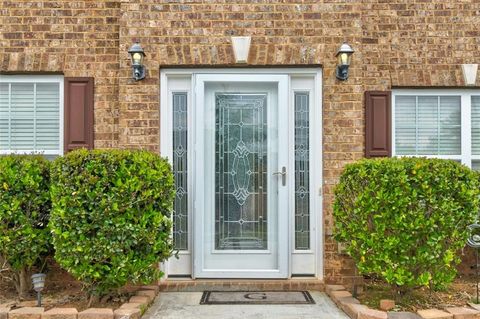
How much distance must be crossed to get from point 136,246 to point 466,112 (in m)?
4.14

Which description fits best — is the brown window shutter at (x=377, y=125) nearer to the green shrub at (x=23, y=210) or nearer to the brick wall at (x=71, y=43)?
the brick wall at (x=71, y=43)

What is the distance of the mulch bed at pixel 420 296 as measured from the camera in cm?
491

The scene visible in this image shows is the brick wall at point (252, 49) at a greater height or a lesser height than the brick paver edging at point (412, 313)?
greater

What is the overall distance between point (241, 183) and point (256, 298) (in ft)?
4.14

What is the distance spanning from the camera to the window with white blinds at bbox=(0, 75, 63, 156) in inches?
241

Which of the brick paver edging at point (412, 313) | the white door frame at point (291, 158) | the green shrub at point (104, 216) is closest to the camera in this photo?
the brick paver edging at point (412, 313)

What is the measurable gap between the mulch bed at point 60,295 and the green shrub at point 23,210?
343 millimetres

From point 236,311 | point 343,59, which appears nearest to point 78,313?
point 236,311

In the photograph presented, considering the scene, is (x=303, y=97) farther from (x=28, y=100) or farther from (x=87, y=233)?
(x=28, y=100)

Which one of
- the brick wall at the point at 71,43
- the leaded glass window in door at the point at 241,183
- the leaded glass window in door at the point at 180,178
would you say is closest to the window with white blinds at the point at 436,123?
the leaded glass window in door at the point at 241,183

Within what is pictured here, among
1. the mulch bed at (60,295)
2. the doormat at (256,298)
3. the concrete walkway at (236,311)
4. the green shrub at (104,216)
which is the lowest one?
the concrete walkway at (236,311)

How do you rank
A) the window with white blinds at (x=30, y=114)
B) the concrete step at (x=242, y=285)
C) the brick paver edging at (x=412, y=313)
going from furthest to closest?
the window with white blinds at (x=30, y=114)
the concrete step at (x=242, y=285)
the brick paver edging at (x=412, y=313)

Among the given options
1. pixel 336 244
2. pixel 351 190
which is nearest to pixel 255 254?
pixel 336 244

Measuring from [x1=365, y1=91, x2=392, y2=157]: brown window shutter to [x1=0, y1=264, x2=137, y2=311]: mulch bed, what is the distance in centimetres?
305
